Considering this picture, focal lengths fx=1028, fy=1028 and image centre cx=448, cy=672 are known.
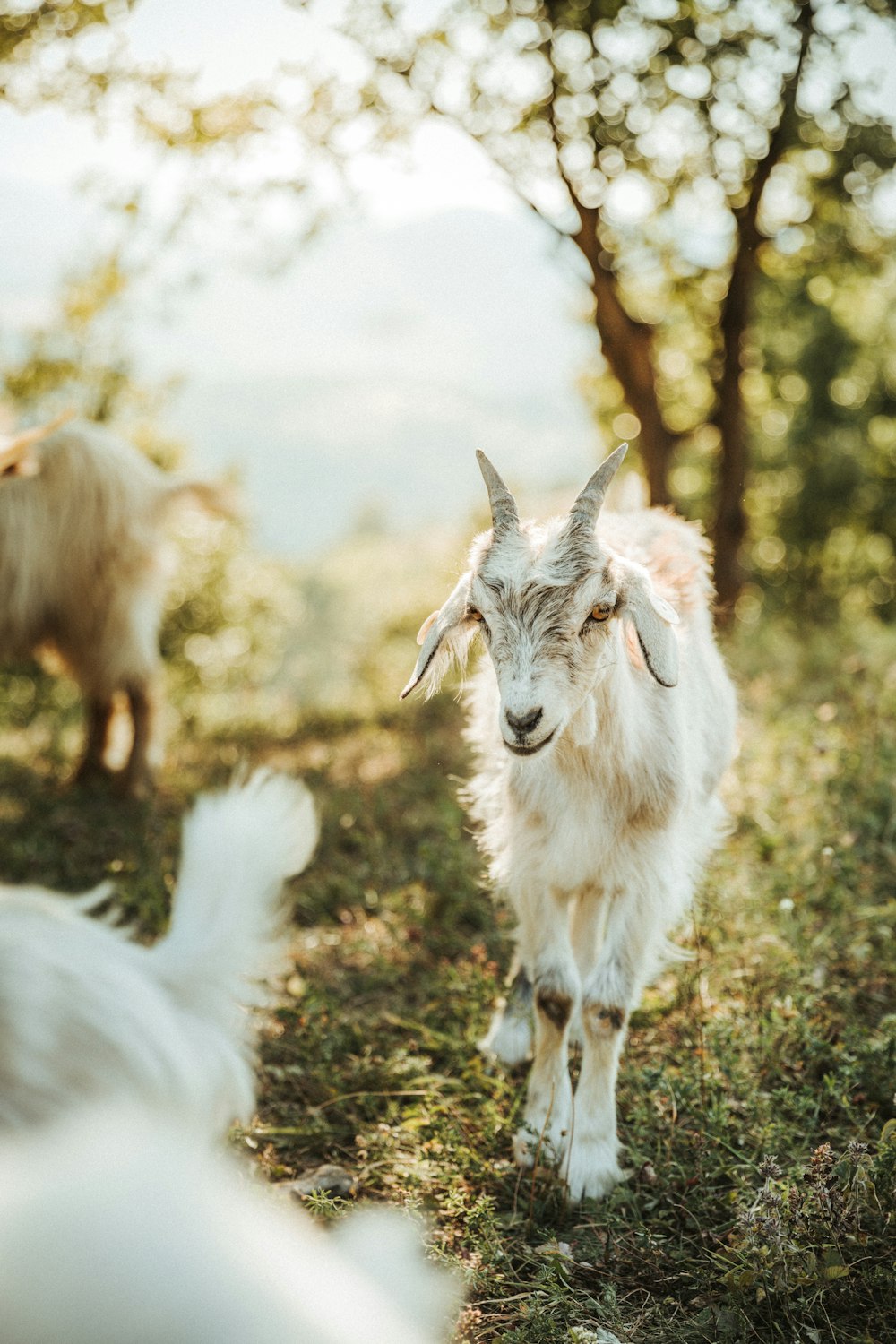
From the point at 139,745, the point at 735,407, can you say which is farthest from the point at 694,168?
the point at 139,745

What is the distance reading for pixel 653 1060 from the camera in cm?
344

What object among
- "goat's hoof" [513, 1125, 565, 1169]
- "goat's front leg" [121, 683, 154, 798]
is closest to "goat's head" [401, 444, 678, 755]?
"goat's hoof" [513, 1125, 565, 1169]

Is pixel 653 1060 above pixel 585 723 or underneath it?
underneath

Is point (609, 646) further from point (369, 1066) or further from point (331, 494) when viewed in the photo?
point (331, 494)

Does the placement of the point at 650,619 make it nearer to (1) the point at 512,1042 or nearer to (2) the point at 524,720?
(2) the point at 524,720

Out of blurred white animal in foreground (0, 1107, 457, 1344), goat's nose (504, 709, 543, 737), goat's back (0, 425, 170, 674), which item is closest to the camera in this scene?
blurred white animal in foreground (0, 1107, 457, 1344)

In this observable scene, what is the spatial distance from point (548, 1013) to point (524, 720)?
1091 mm

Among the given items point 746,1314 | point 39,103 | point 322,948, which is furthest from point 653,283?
point 746,1314

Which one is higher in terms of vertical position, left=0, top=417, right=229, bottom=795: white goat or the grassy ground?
left=0, top=417, right=229, bottom=795: white goat

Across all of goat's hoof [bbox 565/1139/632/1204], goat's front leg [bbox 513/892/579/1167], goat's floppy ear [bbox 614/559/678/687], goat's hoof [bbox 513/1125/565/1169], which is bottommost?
goat's hoof [bbox 565/1139/632/1204]

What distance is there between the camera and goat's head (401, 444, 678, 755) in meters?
2.78

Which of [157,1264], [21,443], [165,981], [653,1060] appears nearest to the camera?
[157,1264]

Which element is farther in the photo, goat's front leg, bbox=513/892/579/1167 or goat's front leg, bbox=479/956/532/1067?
goat's front leg, bbox=479/956/532/1067

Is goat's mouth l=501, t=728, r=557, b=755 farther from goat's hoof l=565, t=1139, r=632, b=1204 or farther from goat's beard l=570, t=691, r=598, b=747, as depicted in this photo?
goat's hoof l=565, t=1139, r=632, b=1204
